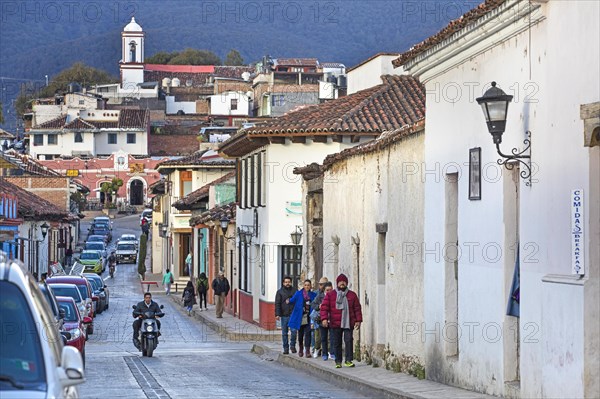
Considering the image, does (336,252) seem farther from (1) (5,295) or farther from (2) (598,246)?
(1) (5,295)

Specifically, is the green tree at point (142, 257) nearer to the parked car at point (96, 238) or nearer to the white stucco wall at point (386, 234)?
the parked car at point (96, 238)

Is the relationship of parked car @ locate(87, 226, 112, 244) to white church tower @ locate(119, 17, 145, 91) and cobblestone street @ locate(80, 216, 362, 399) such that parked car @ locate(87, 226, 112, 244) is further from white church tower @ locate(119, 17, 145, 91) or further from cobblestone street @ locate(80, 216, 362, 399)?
white church tower @ locate(119, 17, 145, 91)

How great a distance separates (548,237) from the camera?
611 inches

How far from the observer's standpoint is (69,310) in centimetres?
2930

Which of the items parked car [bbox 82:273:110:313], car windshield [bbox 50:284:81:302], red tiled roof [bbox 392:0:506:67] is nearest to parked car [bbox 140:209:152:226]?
parked car [bbox 82:273:110:313]

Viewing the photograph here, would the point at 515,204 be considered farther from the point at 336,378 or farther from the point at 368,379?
the point at 336,378

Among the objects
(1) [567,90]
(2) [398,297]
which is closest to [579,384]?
(1) [567,90]

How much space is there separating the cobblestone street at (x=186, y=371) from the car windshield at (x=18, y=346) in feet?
35.1

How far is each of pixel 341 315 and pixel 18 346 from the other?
15.6 metres

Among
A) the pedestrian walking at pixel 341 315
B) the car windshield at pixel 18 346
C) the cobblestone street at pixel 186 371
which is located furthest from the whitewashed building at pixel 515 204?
the car windshield at pixel 18 346

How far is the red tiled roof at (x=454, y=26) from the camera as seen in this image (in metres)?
17.1

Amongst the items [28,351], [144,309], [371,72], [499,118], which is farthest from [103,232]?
[28,351]

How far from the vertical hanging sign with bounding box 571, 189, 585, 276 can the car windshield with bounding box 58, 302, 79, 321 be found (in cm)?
1567

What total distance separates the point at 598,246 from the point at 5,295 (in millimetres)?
6915
